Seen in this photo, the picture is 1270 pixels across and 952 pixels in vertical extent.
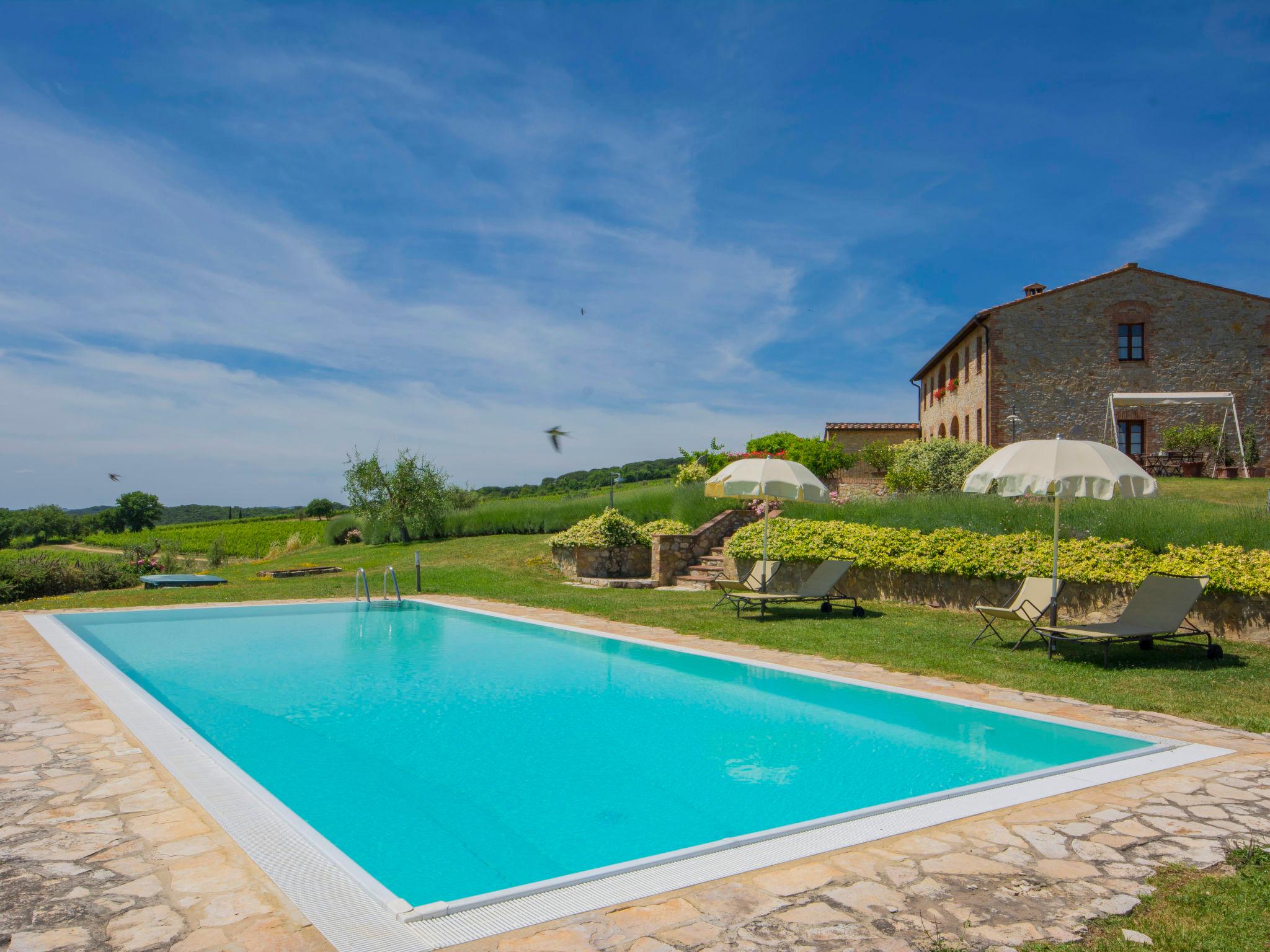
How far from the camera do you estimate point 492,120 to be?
13.1 metres

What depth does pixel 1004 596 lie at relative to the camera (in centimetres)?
1127

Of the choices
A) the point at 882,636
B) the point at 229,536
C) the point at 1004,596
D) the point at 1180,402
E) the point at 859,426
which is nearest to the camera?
the point at 882,636

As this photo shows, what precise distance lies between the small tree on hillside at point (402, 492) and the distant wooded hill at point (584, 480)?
3438 mm

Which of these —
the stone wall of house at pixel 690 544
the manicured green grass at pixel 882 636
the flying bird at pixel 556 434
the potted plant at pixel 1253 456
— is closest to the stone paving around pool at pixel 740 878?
the manicured green grass at pixel 882 636

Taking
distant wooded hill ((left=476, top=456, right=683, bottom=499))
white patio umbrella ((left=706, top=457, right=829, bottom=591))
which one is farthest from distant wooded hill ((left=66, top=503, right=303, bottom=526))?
white patio umbrella ((left=706, top=457, right=829, bottom=591))

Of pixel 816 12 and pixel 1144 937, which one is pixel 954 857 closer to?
pixel 1144 937

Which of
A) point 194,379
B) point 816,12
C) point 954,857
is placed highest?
point 816,12

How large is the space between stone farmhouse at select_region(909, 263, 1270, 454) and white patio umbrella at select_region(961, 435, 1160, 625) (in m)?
19.1

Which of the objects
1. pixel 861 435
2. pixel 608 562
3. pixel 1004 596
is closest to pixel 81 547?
pixel 608 562

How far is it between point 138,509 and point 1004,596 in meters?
48.1

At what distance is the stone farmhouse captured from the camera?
990 inches

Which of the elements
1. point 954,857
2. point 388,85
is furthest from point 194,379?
point 954,857

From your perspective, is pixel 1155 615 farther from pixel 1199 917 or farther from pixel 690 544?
pixel 690 544

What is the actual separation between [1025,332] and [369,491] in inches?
932
